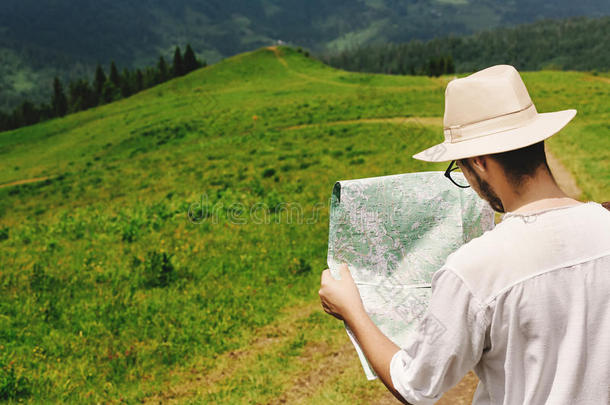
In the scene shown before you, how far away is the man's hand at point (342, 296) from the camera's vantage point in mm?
2252

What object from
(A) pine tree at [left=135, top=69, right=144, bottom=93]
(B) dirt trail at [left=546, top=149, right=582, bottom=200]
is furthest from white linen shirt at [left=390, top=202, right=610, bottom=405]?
(A) pine tree at [left=135, top=69, right=144, bottom=93]

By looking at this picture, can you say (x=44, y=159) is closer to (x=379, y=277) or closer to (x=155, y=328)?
(x=155, y=328)

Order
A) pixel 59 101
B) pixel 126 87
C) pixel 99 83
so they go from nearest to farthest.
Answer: pixel 126 87, pixel 99 83, pixel 59 101

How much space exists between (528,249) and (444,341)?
46 cm

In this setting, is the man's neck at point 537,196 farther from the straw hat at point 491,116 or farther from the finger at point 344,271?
the finger at point 344,271

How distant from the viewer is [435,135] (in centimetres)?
1925

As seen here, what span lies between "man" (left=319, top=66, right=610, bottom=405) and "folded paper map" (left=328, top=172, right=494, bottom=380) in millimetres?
777

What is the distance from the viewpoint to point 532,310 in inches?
65.5

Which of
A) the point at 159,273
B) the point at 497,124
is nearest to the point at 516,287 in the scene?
the point at 497,124

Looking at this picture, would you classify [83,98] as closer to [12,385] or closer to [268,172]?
[268,172]

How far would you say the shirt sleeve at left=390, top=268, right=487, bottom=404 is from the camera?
67.1 inches

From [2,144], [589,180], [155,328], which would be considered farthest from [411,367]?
[2,144]

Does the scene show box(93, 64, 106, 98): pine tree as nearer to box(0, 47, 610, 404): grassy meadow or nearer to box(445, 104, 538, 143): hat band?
box(0, 47, 610, 404): grassy meadow

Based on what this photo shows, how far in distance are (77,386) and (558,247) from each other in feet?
19.9
